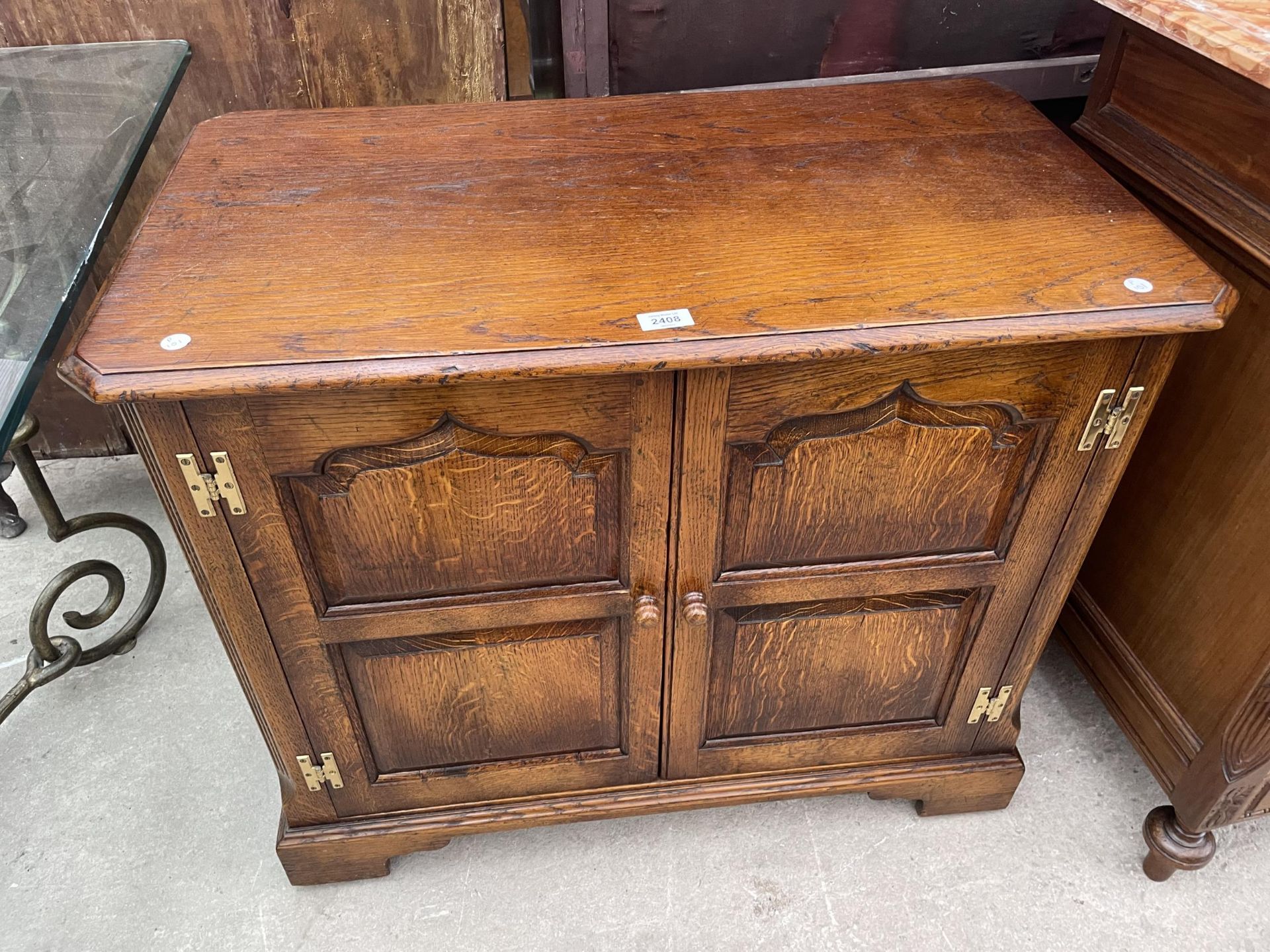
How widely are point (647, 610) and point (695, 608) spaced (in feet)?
0.19

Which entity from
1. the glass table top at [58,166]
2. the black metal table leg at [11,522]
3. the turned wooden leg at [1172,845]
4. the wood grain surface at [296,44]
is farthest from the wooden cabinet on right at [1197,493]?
the black metal table leg at [11,522]

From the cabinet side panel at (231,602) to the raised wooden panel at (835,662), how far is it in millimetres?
561

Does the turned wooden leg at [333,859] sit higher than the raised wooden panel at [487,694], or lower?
lower

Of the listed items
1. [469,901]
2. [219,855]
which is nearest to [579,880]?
[469,901]

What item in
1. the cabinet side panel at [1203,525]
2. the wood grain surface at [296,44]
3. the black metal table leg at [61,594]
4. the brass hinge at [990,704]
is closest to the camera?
the cabinet side panel at [1203,525]

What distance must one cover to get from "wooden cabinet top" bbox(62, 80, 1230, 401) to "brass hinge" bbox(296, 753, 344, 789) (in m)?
0.63

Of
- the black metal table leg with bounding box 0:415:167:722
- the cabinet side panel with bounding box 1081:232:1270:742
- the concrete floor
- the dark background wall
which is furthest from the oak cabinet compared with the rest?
the black metal table leg with bounding box 0:415:167:722

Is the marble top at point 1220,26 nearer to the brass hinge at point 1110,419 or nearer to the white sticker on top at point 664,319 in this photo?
the brass hinge at point 1110,419

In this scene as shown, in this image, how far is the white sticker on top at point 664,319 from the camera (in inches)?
35.2

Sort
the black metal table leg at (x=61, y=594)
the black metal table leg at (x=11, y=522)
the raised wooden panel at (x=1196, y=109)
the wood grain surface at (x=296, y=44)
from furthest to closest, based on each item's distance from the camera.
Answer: the black metal table leg at (x=11, y=522)
the black metal table leg at (x=61, y=594)
the wood grain surface at (x=296, y=44)
the raised wooden panel at (x=1196, y=109)

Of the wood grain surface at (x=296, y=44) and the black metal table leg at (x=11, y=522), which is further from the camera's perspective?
the black metal table leg at (x=11, y=522)

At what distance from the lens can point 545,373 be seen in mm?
864

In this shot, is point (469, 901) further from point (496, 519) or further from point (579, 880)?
point (496, 519)

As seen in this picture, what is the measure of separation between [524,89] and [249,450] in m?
1.09
